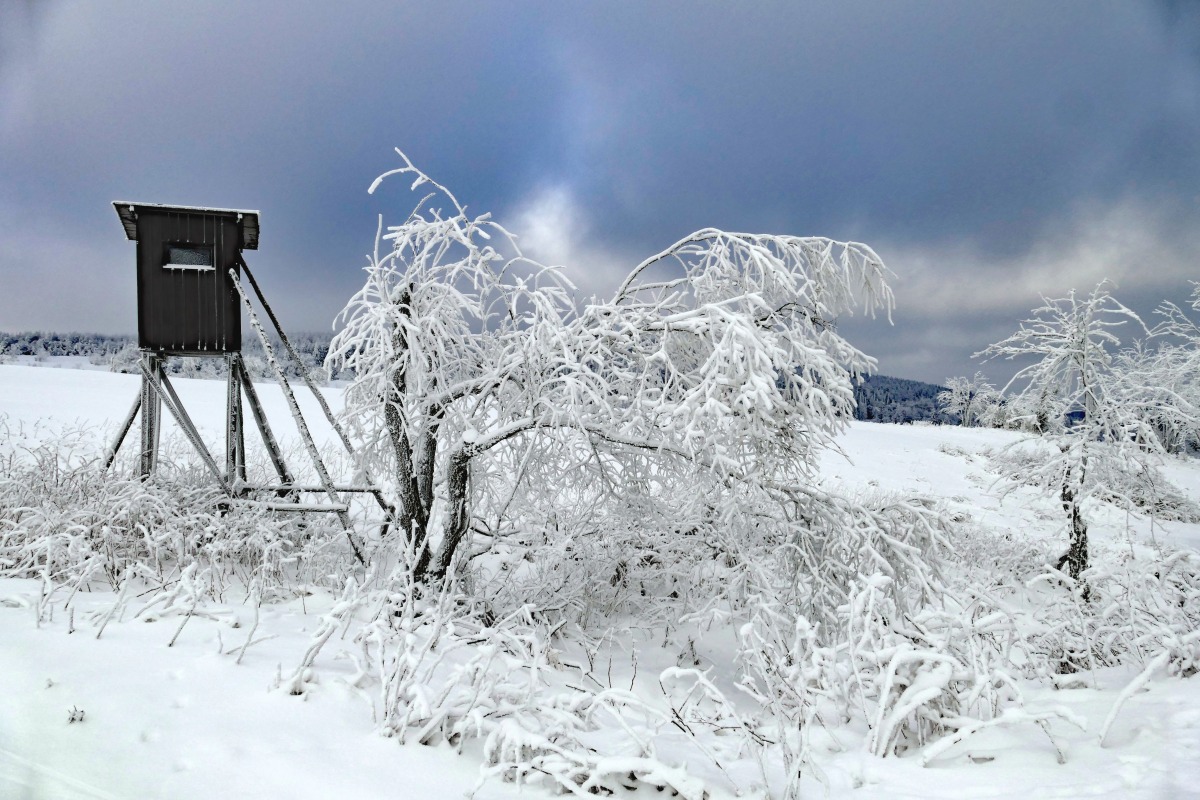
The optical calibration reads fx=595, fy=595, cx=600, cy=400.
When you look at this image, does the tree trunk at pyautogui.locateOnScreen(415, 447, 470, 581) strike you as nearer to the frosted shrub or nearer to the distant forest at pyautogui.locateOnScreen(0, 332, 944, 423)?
the frosted shrub

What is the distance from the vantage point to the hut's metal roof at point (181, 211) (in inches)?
290

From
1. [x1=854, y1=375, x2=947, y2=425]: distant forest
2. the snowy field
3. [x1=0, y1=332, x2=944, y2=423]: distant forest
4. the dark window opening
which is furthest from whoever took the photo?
[x1=854, y1=375, x2=947, y2=425]: distant forest

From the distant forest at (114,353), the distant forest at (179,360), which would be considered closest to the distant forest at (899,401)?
the distant forest at (179,360)

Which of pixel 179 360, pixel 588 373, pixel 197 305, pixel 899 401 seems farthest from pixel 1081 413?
pixel 899 401

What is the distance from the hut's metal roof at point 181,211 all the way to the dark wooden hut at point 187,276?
0.01m

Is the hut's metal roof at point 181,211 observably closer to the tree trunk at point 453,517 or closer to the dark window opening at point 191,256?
the dark window opening at point 191,256

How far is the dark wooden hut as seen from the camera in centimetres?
745

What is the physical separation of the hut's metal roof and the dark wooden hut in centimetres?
1

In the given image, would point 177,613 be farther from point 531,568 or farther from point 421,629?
point 531,568

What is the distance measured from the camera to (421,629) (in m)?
4.07

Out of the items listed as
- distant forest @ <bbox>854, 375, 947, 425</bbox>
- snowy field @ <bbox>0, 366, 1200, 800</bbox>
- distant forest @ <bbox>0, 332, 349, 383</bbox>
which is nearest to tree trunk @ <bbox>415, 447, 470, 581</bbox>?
snowy field @ <bbox>0, 366, 1200, 800</bbox>

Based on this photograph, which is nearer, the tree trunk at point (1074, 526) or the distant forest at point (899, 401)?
the tree trunk at point (1074, 526)

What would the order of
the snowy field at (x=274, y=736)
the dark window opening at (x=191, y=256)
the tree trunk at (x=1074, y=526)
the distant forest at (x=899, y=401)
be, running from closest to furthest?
the snowy field at (x=274, y=736)
the dark window opening at (x=191, y=256)
the tree trunk at (x=1074, y=526)
the distant forest at (x=899, y=401)

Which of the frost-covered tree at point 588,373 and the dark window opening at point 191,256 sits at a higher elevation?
the dark window opening at point 191,256
